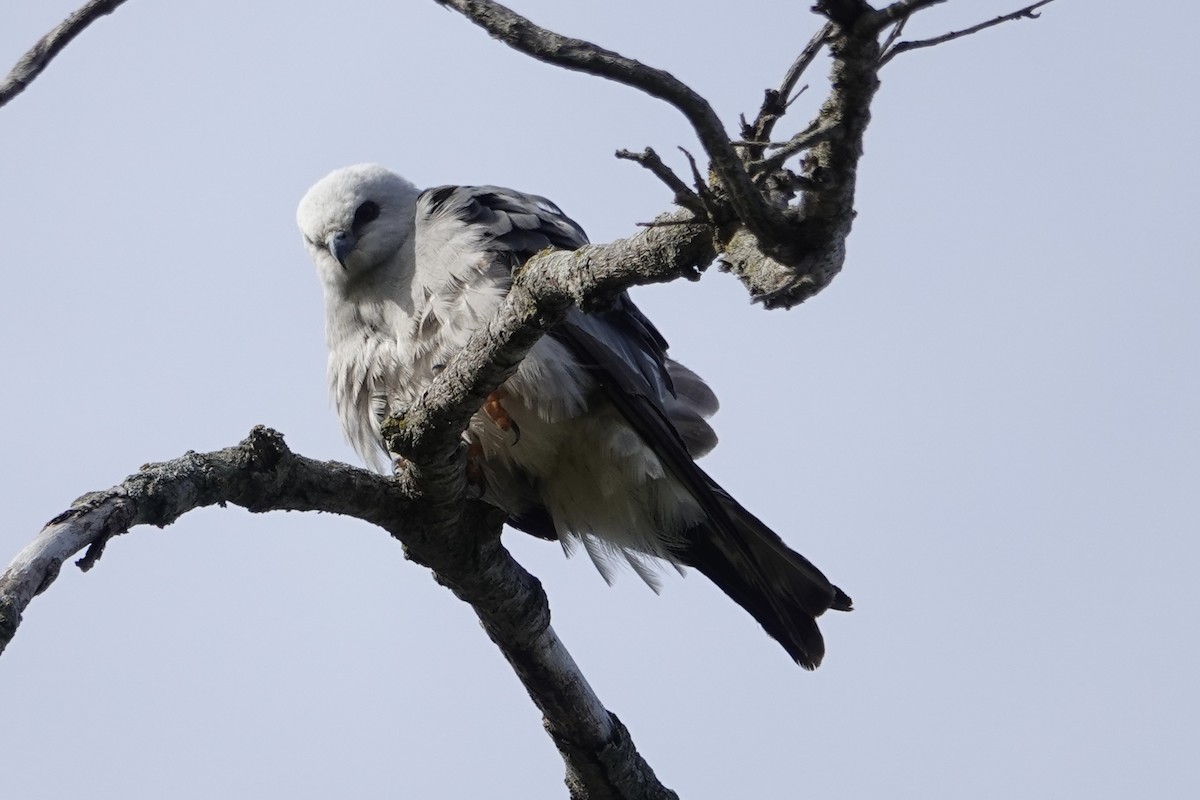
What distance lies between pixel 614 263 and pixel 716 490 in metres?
1.78

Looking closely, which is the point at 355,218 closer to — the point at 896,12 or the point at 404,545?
the point at 404,545

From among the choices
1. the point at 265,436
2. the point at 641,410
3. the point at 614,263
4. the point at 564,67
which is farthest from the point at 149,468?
the point at 641,410

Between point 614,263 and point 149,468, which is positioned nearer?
point 614,263

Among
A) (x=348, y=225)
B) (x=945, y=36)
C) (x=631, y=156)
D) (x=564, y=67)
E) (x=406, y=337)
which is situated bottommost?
(x=945, y=36)

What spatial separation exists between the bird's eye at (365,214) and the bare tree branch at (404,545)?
162cm

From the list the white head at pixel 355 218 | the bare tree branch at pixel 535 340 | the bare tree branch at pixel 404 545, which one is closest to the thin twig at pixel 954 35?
the bare tree branch at pixel 535 340

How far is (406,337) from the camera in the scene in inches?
185

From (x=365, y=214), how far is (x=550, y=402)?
1408mm

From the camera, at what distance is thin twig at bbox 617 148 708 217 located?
2490mm

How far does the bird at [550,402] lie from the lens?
14.8 ft

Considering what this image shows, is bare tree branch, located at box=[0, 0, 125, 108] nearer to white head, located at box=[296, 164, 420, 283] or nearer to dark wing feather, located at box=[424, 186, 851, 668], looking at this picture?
dark wing feather, located at box=[424, 186, 851, 668]

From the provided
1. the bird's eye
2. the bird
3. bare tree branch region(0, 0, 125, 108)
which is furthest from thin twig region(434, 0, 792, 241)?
the bird's eye

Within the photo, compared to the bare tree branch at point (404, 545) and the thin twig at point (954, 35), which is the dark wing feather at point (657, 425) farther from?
the thin twig at point (954, 35)

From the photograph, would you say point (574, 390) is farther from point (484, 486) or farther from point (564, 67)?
point (564, 67)
